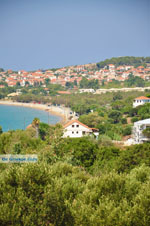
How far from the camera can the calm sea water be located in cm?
5235

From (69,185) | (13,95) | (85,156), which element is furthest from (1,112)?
(69,185)

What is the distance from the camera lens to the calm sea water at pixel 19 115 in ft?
172

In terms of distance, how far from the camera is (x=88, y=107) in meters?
50.2

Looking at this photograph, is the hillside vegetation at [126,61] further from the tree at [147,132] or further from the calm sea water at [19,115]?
the tree at [147,132]

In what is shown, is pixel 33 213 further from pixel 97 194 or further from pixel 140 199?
pixel 140 199

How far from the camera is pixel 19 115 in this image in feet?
200

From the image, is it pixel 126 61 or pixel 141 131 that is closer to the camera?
pixel 141 131

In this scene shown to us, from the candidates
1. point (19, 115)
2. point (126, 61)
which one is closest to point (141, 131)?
point (19, 115)

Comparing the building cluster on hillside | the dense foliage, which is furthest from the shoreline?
the dense foliage

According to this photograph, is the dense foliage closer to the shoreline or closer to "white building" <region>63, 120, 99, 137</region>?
"white building" <region>63, 120, 99, 137</region>

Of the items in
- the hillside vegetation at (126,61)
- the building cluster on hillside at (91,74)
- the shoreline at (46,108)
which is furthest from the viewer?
the hillside vegetation at (126,61)

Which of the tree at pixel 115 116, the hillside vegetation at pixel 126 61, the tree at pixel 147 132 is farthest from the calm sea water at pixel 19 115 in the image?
the hillside vegetation at pixel 126 61

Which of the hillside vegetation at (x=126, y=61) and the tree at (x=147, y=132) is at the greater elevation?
the hillside vegetation at (x=126, y=61)

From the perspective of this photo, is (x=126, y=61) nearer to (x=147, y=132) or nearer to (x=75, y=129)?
(x=75, y=129)
